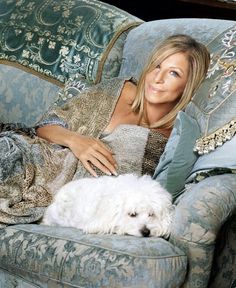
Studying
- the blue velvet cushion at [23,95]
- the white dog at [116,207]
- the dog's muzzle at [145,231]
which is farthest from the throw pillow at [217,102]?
the blue velvet cushion at [23,95]

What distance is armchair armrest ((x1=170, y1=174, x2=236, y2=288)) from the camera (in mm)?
1728

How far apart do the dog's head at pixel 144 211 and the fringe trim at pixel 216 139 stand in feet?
0.77

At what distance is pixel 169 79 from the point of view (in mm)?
2309

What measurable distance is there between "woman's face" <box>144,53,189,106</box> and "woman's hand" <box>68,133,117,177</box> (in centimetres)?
26

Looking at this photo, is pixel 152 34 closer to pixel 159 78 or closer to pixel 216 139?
pixel 159 78

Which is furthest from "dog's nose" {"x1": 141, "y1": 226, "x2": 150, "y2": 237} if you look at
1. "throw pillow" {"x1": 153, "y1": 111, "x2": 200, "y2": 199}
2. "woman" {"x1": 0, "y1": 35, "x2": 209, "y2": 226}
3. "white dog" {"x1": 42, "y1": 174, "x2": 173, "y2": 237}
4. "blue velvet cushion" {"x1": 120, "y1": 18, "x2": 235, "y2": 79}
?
"blue velvet cushion" {"x1": 120, "y1": 18, "x2": 235, "y2": 79}

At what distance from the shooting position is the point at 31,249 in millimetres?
1793

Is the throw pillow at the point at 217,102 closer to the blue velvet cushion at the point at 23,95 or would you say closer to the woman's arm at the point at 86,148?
the woman's arm at the point at 86,148

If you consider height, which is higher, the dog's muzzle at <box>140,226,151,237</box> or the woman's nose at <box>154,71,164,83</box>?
the woman's nose at <box>154,71,164,83</box>

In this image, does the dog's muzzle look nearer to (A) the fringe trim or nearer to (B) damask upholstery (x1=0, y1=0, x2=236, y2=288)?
(B) damask upholstery (x1=0, y1=0, x2=236, y2=288)

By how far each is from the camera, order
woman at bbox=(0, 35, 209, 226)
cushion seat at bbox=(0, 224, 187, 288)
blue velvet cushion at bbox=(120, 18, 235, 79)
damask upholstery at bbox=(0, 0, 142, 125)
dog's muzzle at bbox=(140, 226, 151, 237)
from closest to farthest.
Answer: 1. cushion seat at bbox=(0, 224, 187, 288)
2. dog's muzzle at bbox=(140, 226, 151, 237)
3. woman at bbox=(0, 35, 209, 226)
4. blue velvet cushion at bbox=(120, 18, 235, 79)
5. damask upholstery at bbox=(0, 0, 142, 125)

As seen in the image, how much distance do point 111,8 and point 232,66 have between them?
2.93 feet

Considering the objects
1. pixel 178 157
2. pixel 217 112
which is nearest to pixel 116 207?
pixel 178 157

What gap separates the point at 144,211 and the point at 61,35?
1.24m
